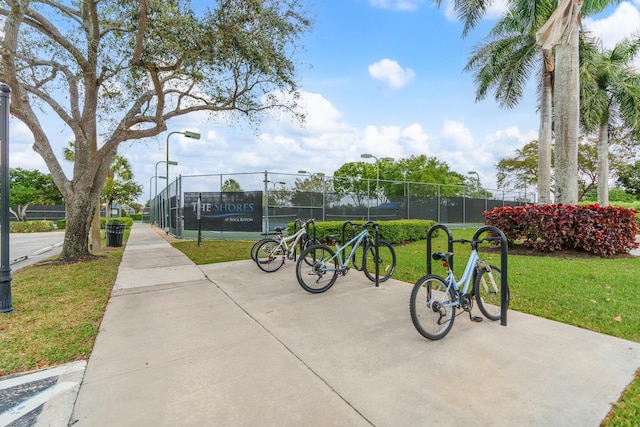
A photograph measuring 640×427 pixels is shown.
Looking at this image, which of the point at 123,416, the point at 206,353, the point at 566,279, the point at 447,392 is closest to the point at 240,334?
the point at 206,353

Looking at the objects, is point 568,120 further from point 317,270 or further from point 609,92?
point 609,92

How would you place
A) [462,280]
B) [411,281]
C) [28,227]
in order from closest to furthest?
[462,280], [411,281], [28,227]

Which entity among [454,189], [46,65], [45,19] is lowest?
[454,189]

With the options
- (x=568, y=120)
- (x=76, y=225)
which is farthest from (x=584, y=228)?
(x=76, y=225)

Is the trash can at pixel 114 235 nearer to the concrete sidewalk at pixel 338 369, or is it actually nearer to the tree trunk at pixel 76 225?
the tree trunk at pixel 76 225

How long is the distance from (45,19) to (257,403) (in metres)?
9.73

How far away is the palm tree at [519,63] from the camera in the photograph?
12734mm

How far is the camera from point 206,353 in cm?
289

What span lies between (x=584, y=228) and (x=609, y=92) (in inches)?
613

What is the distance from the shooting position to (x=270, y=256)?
20.7 ft

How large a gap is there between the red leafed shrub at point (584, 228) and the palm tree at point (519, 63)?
4471mm

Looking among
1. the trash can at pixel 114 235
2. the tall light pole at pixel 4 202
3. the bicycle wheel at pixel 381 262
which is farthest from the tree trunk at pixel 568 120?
the trash can at pixel 114 235

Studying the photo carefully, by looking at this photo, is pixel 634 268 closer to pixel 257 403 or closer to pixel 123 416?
pixel 257 403

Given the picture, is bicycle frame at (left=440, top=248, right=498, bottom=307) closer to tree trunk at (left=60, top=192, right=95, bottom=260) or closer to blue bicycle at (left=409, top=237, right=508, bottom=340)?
blue bicycle at (left=409, top=237, right=508, bottom=340)
